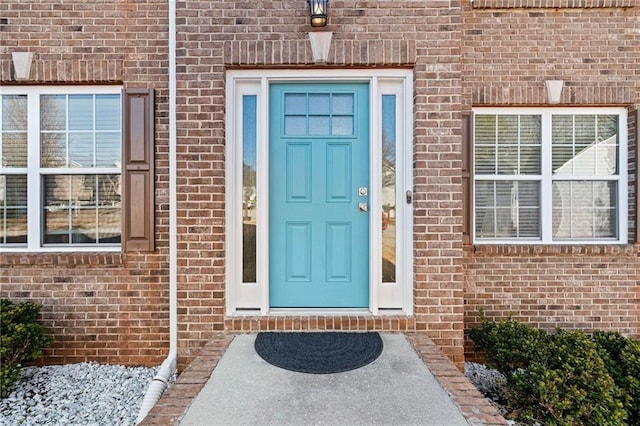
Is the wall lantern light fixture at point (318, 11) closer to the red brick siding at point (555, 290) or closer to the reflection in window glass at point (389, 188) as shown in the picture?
the reflection in window glass at point (389, 188)

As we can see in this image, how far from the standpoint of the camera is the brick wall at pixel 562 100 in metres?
3.48

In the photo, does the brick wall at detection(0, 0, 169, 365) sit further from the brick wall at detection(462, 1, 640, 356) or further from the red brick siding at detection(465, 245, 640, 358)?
the red brick siding at detection(465, 245, 640, 358)

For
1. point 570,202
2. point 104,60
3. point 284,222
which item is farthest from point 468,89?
point 104,60

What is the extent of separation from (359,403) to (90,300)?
269cm

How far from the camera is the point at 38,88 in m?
3.30


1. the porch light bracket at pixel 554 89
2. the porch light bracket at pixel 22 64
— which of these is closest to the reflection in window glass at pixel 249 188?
the porch light bracket at pixel 22 64

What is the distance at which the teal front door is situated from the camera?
3174 mm

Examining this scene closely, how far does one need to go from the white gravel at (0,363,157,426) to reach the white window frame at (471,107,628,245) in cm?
349

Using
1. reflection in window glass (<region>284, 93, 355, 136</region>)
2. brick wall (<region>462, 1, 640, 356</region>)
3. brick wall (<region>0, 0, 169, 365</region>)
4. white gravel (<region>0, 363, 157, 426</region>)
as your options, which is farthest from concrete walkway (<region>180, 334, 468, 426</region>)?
reflection in window glass (<region>284, 93, 355, 136</region>)

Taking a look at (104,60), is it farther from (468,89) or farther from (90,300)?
(468,89)

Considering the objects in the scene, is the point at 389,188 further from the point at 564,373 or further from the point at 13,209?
the point at 13,209

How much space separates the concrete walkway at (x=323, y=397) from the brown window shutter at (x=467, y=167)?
1.57 metres

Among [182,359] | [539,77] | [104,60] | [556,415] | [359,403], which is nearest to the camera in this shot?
[359,403]

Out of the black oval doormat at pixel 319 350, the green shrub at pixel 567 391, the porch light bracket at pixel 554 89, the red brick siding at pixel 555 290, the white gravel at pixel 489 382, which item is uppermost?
the porch light bracket at pixel 554 89
